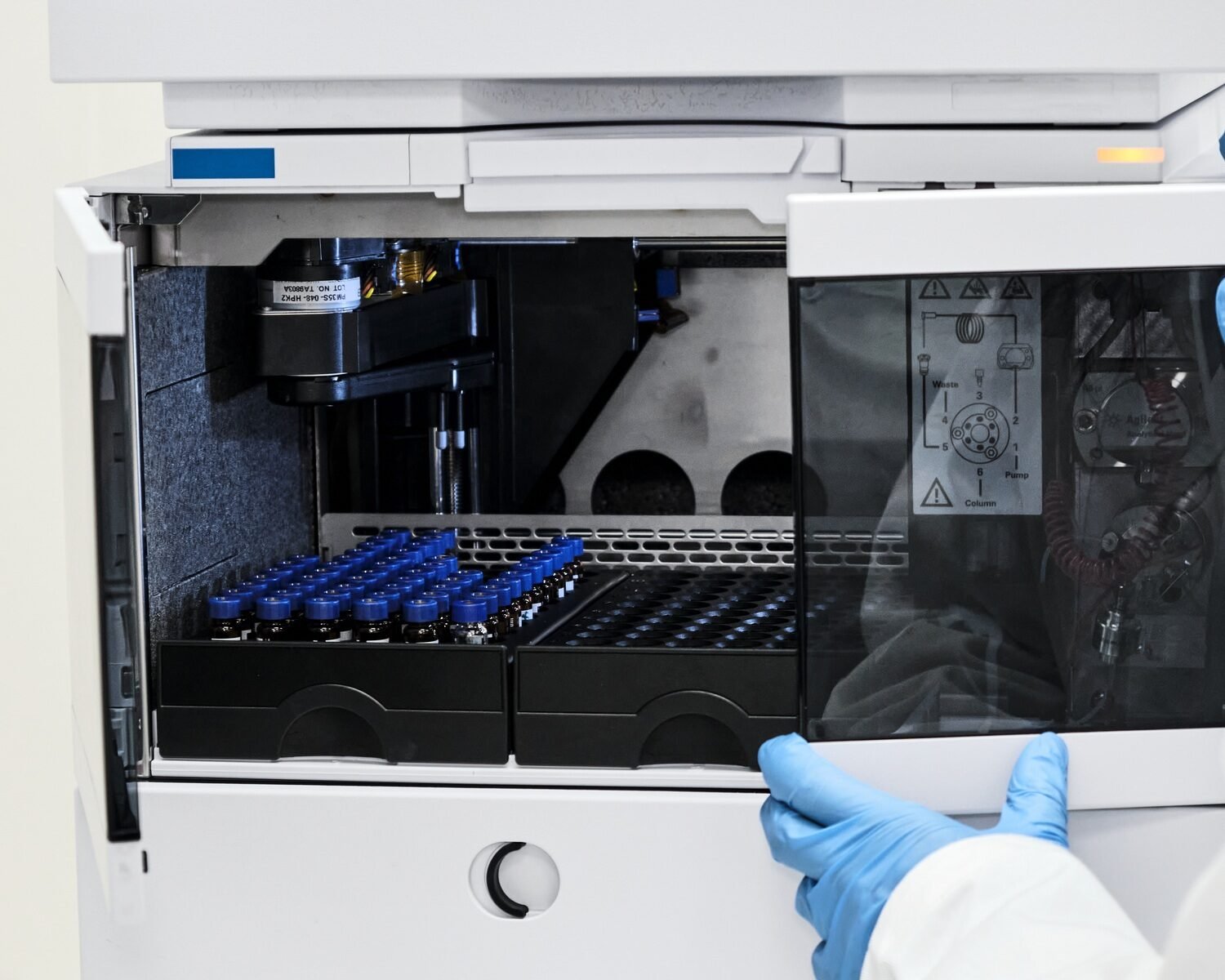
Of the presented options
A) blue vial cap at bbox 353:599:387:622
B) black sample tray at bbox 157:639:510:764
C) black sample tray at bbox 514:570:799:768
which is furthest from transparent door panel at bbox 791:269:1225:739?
blue vial cap at bbox 353:599:387:622

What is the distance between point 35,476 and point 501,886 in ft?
3.38

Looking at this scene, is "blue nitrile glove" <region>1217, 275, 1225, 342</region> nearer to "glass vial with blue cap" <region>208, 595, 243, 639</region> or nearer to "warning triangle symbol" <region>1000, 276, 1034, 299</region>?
"warning triangle symbol" <region>1000, 276, 1034, 299</region>

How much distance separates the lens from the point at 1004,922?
0.84m

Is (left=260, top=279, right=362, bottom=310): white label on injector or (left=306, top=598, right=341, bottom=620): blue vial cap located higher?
(left=260, top=279, right=362, bottom=310): white label on injector

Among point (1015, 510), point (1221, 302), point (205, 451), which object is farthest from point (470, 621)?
point (1221, 302)

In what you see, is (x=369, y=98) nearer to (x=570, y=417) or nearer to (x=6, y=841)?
(x=570, y=417)

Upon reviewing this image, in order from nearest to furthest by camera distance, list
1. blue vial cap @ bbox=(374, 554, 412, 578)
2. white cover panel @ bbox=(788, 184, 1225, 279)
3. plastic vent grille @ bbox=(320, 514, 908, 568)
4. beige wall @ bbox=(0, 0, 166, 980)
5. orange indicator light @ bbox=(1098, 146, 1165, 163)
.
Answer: white cover panel @ bbox=(788, 184, 1225, 279) < orange indicator light @ bbox=(1098, 146, 1165, 163) < blue vial cap @ bbox=(374, 554, 412, 578) < plastic vent grille @ bbox=(320, 514, 908, 568) < beige wall @ bbox=(0, 0, 166, 980)

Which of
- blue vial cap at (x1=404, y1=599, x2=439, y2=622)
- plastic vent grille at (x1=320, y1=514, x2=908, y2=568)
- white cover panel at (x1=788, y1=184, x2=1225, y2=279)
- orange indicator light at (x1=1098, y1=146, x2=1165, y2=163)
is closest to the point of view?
white cover panel at (x1=788, y1=184, x2=1225, y2=279)

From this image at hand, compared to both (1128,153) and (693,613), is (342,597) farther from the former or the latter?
(1128,153)

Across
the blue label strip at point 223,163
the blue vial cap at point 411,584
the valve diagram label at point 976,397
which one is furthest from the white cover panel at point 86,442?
the valve diagram label at point 976,397

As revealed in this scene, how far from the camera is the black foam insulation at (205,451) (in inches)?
47.5

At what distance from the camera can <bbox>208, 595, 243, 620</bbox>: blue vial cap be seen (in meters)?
1.23

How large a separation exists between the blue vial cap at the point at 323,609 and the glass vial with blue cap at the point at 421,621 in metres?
0.06

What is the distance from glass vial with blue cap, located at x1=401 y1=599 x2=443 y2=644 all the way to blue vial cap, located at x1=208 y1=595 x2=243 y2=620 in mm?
148
